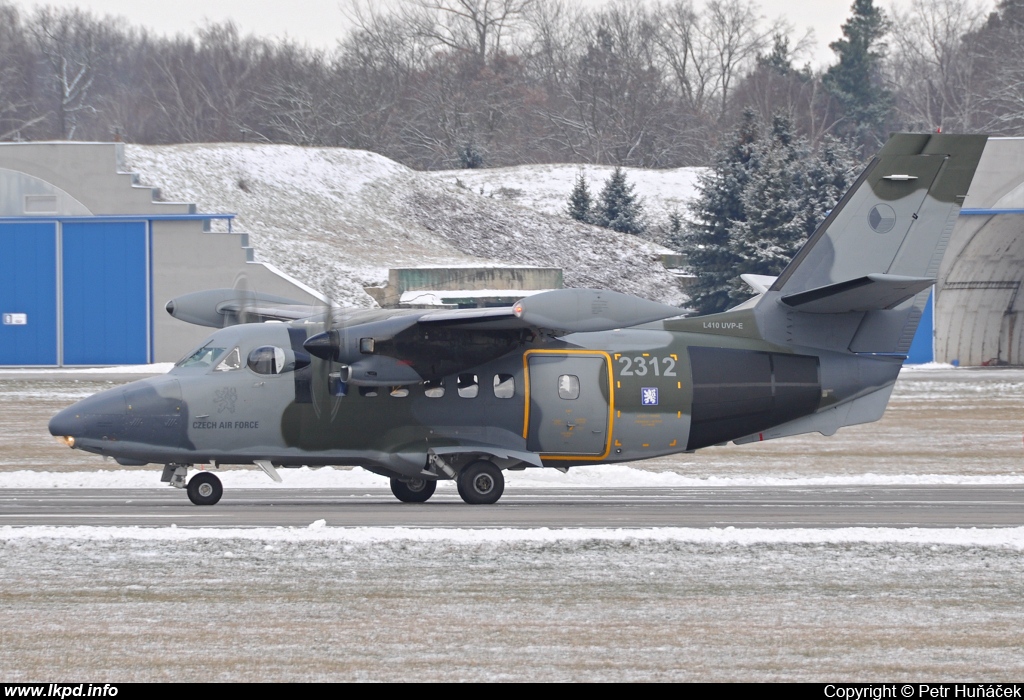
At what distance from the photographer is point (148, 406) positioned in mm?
18609

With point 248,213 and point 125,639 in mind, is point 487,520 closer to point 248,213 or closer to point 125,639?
point 125,639

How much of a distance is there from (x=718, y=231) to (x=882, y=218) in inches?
1427

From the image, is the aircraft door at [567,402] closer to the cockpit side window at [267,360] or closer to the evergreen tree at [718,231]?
the cockpit side window at [267,360]

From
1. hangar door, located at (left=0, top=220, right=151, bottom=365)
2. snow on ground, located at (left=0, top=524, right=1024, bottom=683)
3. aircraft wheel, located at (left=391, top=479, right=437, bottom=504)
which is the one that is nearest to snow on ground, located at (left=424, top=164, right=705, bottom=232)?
hangar door, located at (left=0, top=220, right=151, bottom=365)

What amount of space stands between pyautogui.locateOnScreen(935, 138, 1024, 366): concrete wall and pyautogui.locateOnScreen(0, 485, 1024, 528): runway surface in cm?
2713

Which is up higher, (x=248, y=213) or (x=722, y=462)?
(x=248, y=213)

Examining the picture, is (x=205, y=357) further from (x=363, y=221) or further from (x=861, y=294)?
(x=363, y=221)

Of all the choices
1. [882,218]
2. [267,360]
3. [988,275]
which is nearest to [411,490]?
[267,360]

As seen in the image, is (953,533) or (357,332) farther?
(357,332)

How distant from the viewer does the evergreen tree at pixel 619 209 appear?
7306 cm

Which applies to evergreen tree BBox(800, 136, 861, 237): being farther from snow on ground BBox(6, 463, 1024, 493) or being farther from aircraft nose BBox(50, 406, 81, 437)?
aircraft nose BBox(50, 406, 81, 437)

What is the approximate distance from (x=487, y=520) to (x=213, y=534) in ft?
12.9

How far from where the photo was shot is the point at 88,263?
167ft

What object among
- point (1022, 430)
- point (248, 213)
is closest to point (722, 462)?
point (1022, 430)
